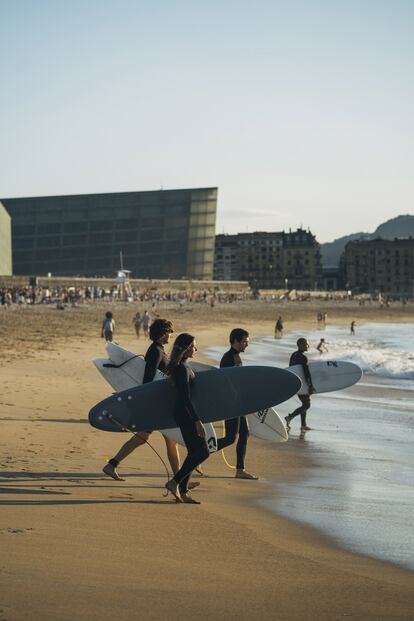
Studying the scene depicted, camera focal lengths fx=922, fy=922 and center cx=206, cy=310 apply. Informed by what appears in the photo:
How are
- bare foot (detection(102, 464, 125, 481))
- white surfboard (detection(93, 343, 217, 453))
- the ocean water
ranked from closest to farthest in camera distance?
the ocean water → bare foot (detection(102, 464, 125, 481)) → white surfboard (detection(93, 343, 217, 453))

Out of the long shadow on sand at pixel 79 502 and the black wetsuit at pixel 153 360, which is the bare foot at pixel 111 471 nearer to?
the black wetsuit at pixel 153 360

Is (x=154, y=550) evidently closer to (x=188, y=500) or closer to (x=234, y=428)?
(x=188, y=500)

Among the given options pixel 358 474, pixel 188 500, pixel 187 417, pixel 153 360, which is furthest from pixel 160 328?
pixel 358 474

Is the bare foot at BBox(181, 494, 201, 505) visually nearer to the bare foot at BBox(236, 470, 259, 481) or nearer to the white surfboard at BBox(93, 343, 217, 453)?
the bare foot at BBox(236, 470, 259, 481)

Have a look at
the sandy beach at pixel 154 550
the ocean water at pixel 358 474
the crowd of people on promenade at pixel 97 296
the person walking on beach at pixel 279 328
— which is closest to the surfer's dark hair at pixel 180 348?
the sandy beach at pixel 154 550

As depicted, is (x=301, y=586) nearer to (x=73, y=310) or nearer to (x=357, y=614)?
(x=357, y=614)

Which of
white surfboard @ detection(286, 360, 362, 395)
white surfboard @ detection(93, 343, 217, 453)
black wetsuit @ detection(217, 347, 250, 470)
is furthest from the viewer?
white surfboard @ detection(286, 360, 362, 395)

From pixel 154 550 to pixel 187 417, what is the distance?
1.59m

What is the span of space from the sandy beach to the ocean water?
0.86 ft

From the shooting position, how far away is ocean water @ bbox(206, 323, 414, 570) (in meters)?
7.06

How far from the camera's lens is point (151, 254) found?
115438 mm

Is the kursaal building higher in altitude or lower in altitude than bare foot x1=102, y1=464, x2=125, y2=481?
higher

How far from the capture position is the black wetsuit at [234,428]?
29.4 feet

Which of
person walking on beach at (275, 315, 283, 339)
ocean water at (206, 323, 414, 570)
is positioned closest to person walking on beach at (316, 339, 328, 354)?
Result: ocean water at (206, 323, 414, 570)
